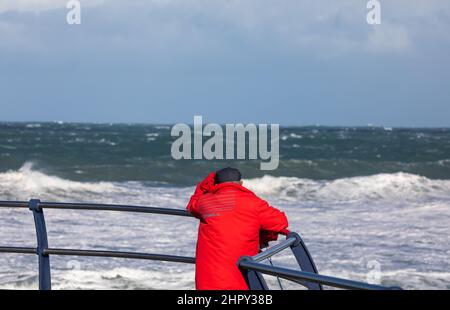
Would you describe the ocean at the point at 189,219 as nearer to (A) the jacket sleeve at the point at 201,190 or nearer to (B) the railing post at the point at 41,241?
(B) the railing post at the point at 41,241

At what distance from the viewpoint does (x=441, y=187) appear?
26375 millimetres

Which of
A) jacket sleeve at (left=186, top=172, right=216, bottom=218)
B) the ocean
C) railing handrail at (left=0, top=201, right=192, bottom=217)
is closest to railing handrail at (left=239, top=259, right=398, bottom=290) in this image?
jacket sleeve at (left=186, top=172, right=216, bottom=218)

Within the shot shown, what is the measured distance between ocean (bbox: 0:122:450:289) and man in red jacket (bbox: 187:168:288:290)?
5.52 meters

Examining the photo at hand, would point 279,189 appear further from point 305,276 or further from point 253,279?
point 305,276

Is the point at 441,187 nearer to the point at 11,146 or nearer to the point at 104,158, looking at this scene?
the point at 104,158

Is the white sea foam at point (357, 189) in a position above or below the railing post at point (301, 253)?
above

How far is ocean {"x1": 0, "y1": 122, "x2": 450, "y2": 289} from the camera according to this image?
1009 centimetres

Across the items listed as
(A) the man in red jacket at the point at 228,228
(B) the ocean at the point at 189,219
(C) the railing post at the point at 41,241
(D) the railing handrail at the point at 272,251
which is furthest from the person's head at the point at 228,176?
(B) the ocean at the point at 189,219

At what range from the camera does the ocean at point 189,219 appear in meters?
10.1

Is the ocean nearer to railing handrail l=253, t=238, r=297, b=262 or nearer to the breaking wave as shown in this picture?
the breaking wave

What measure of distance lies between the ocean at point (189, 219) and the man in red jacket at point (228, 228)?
217 inches

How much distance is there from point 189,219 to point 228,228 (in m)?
11.6
